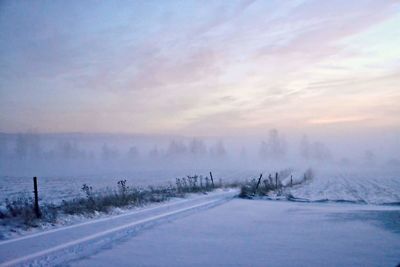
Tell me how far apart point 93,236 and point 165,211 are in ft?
22.2

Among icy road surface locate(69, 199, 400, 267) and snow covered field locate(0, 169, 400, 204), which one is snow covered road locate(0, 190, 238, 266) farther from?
snow covered field locate(0, 169, 400, 204)

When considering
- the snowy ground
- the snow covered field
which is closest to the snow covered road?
the snowy ground

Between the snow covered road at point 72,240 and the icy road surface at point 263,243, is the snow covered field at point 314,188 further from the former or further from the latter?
the icy road surface at point 263,243

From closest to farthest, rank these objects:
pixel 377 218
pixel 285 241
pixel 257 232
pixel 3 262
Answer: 1. pixel 3 262
2. pixel 285 241
3. pixel 257 232
4. pixel 377 218

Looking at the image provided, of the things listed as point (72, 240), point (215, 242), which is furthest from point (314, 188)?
point (72, 240)

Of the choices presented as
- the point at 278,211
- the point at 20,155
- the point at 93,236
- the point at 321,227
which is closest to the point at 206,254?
the point at 93,236

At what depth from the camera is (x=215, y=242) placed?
12.0 m

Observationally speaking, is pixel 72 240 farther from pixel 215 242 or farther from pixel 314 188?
pixel 314 188

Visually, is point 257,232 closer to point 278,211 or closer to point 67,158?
point 278,211

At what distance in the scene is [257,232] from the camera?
45.3ft

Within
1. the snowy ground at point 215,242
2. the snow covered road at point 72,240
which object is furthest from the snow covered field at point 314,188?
the snowy ground at point 215,242

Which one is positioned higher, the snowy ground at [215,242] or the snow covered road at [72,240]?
the snow covered road at [72,240]

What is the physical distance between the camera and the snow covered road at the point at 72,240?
9641 mm

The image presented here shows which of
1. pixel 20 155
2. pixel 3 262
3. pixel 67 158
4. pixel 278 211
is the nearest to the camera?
pixel 3 262
